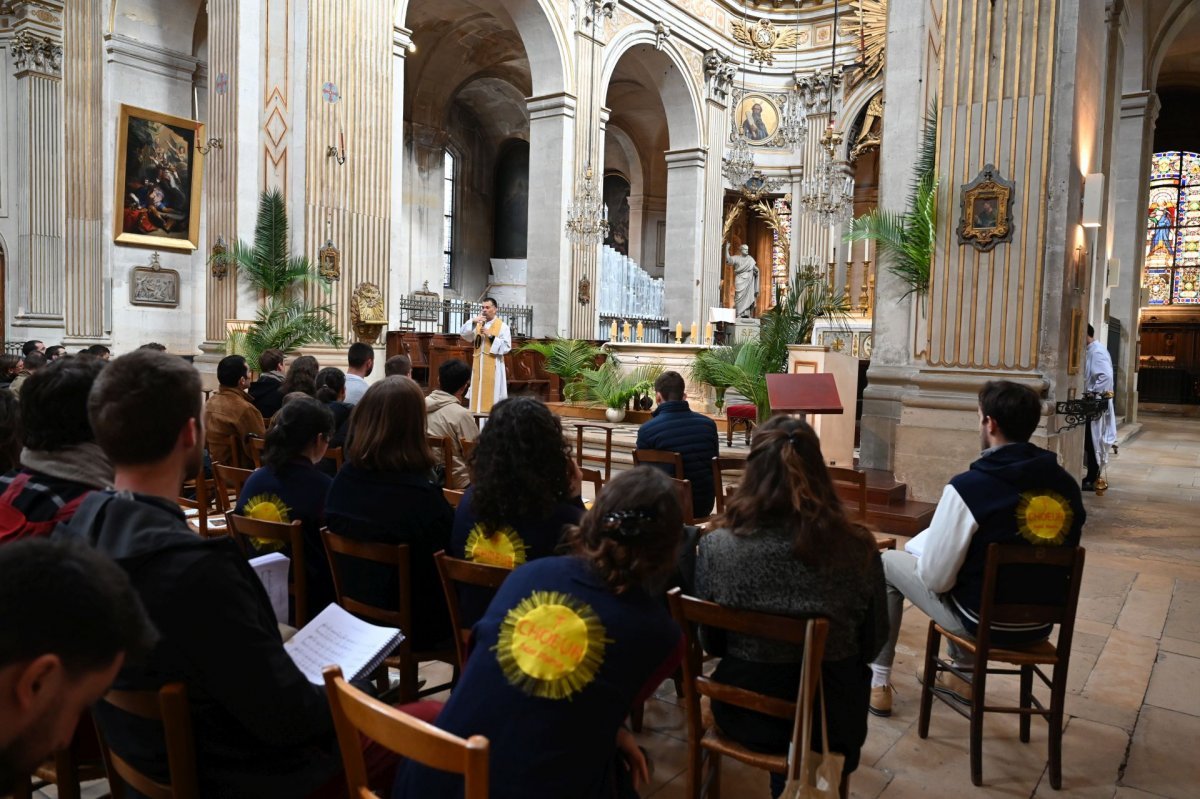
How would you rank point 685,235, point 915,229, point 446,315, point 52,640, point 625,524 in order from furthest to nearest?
point 685,235 < point 446,315 < point 915,229 < point 625,524 < point 52,640

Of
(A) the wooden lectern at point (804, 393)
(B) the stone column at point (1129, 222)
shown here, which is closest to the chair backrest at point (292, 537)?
(A) the wooden lectern at point (804, 393)

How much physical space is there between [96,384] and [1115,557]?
614 centimetres

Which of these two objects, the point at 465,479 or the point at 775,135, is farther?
the point at 775,135

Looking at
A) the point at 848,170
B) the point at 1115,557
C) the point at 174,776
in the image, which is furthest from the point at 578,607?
the point at 848,170

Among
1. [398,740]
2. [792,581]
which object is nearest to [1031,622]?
[792,581]

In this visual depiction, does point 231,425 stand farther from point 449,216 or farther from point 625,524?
point 449,216

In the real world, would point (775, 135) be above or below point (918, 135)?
above

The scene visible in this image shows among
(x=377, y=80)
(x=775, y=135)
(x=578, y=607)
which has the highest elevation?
(x=775, y=135)

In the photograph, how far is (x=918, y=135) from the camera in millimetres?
7270

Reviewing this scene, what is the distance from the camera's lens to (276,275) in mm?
10406

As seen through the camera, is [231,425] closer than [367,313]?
Yes

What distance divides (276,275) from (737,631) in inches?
380

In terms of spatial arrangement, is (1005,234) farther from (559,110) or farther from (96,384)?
(559,110)

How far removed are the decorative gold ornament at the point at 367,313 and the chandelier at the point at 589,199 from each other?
16.1ft
